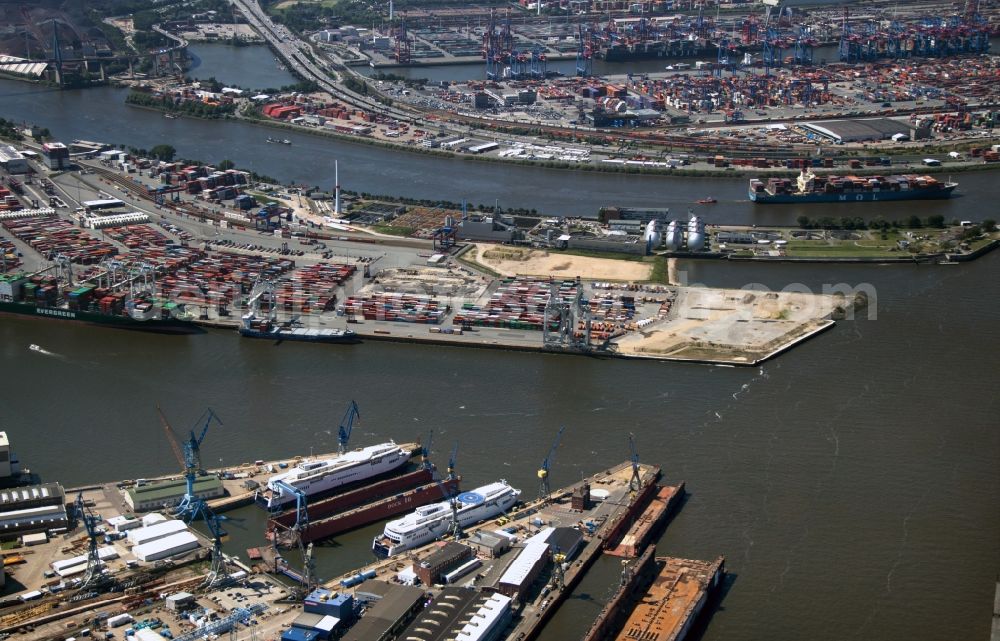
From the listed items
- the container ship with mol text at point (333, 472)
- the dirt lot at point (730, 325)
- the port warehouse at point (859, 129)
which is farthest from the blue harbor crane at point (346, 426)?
the port warehouse at point (859, 129)

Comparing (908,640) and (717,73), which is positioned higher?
(717,73)

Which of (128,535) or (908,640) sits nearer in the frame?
(908,640)

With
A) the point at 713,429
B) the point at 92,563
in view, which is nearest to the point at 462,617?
the point at 92,563

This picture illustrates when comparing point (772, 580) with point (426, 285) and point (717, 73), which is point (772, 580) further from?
point (717, 73)

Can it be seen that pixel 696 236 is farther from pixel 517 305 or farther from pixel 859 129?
pixel 859 129

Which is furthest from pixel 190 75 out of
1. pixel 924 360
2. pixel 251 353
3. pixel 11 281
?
pixel 924 360

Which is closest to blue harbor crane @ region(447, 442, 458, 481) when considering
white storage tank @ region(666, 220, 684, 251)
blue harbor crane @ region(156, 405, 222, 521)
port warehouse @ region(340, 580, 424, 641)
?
port warehouse @ region(340, 580, 424, 641)
